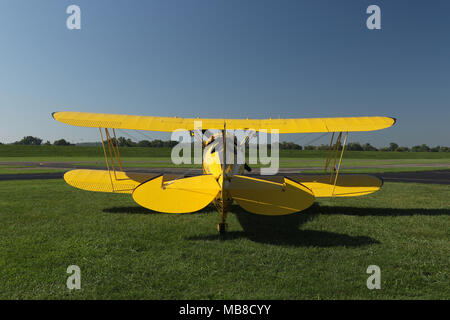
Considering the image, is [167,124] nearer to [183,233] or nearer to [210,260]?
[183,233]

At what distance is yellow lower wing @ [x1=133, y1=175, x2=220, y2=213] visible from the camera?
13.8 ft

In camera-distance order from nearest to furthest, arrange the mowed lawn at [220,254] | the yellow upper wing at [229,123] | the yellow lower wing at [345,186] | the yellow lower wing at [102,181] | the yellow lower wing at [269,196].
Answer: the mowed lawn at [220,254] → the yellow lower wing at [269,196] → the yellow upper wing at [229,123] → the yellow lower wing at [345,186] → the yellow lower wing at [102,181]

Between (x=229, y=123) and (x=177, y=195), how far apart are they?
7.97 ft

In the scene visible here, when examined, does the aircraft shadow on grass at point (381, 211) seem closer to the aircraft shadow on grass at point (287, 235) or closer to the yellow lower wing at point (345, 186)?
the yellow lower wing at point (345, 186)

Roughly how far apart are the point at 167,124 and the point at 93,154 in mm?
49379

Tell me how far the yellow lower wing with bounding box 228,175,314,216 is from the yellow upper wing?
141cm

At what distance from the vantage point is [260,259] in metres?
4.19

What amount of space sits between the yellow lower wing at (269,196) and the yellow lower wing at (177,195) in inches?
21.2

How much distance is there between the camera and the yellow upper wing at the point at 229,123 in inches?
211

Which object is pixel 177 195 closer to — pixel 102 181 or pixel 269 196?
pixel 269 196

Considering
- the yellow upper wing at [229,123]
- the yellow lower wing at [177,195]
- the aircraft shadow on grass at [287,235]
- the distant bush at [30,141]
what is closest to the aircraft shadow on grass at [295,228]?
the aircraft shadow on grass at [287,235]

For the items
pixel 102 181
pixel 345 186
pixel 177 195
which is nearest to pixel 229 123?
pixel 177 195

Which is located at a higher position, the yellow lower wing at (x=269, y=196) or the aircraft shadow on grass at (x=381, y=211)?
the yellow lower wing at (x=269, y=196)

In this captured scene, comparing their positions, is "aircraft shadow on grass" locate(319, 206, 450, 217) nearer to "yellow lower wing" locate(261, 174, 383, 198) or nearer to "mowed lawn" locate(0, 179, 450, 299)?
"mowed lawn" locate(0, 179, 450, 299)
